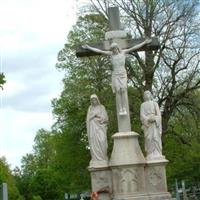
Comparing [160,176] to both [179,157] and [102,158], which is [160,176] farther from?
[179,157]

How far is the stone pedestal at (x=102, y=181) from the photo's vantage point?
14.1 m

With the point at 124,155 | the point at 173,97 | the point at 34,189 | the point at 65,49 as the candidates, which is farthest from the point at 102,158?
the point at 34,189

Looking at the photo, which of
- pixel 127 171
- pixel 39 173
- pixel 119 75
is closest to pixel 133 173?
pixel 127 171

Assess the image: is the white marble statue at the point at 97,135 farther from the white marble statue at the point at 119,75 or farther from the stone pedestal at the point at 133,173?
the white marble statue at the point at 119,75

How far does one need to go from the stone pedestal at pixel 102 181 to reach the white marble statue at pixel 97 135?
0.13 m

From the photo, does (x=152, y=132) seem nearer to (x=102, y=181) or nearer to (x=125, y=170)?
(x=125, y=170)

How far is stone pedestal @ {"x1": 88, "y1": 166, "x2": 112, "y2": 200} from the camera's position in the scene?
14.1m

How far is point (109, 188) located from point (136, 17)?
1328cm

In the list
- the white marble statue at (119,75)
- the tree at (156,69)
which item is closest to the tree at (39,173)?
the tree at (156,69)

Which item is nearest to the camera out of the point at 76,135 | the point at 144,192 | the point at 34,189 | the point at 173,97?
the point at 144,192

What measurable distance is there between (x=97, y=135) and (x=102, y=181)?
39.8 inches

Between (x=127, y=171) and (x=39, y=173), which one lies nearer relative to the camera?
(x=127, y=171)

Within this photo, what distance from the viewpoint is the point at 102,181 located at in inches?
561

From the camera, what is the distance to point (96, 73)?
26641 millimetres
